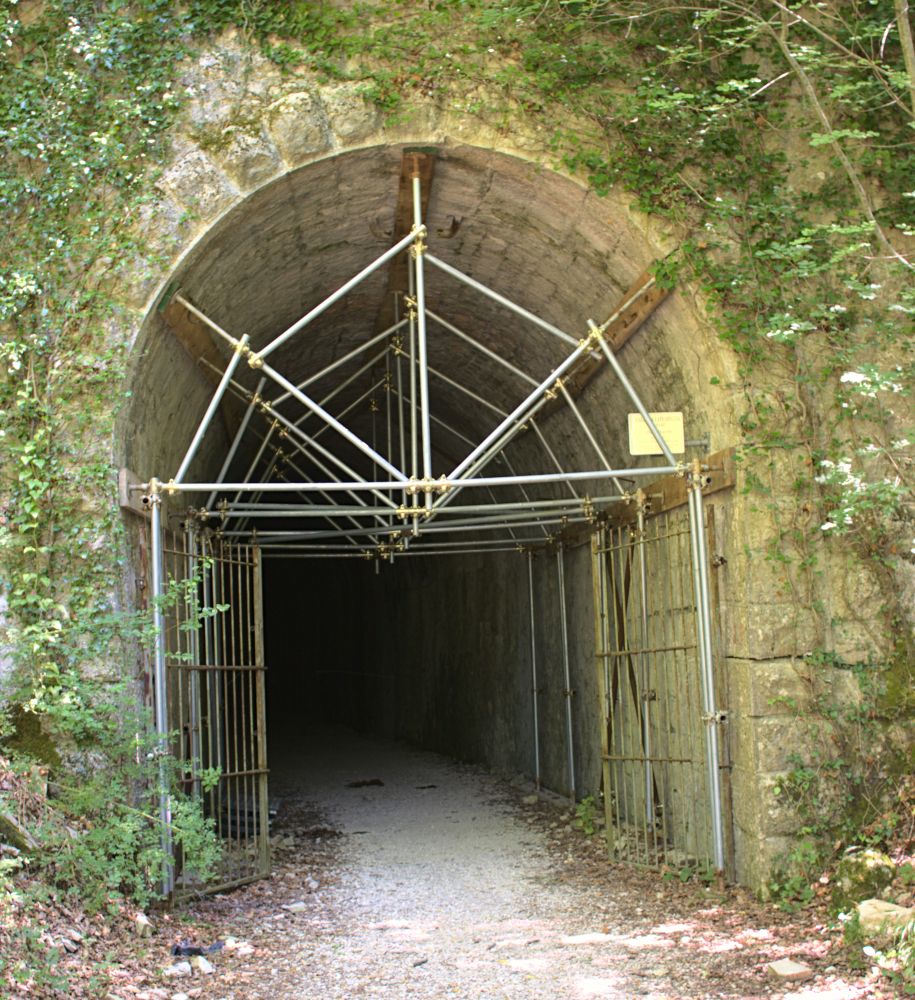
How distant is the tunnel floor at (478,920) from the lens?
17.7 ft

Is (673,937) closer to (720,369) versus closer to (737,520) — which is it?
(737,520)

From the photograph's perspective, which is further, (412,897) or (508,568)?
(508,568)

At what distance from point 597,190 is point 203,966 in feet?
16.5

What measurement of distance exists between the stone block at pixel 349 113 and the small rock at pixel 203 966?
4772mm

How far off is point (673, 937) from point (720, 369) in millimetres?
3379

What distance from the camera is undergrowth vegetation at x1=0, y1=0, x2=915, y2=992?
6.20m

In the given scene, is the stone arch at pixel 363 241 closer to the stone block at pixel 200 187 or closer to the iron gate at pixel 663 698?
the stone block at pixel 200 187

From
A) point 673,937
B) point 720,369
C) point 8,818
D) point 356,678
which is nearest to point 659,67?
point 720,369

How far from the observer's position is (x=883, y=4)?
6.78 meters

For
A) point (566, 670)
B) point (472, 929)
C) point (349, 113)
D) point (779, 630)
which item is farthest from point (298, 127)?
point (566, 670)

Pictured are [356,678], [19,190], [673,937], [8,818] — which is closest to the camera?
[8,818]

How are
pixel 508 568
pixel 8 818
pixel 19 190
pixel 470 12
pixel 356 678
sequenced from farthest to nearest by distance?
1. pixel 356 678
2. pixel 508 568
3. pixel 470 12
4. pixel 19 190
5. pixel 8 818

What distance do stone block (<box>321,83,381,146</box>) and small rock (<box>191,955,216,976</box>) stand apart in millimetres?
4772

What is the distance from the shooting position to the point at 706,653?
272 inches
